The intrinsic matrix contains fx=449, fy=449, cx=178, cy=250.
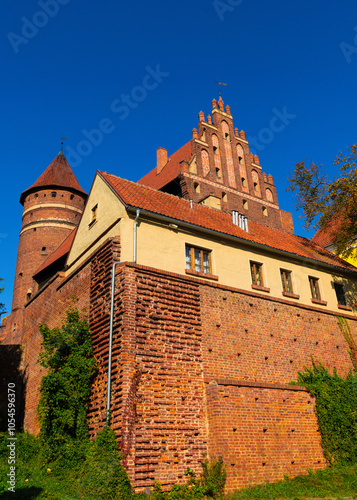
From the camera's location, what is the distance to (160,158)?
28766 mm

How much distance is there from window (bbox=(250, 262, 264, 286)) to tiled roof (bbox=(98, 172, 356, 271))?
34.3 inches

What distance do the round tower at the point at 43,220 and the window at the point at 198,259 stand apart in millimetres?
14974

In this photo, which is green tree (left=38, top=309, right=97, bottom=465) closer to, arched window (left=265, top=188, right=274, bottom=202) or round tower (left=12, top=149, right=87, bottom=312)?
round tower (left=12, top=149, right=87, bottom=312)

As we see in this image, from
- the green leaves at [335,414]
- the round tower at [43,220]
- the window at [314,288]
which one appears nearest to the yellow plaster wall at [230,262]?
the window at [314,288]

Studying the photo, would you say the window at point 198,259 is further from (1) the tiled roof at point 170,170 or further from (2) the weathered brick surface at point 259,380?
(1) the tiled roof at point 170,170

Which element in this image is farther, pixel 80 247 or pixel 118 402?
pixel 80 247

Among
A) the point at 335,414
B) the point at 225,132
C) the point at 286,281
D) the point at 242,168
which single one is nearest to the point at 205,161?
the point at 242,168

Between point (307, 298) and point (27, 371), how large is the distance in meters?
12.4

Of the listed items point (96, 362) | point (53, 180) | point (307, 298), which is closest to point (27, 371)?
point (96, 362)

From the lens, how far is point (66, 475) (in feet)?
37.0

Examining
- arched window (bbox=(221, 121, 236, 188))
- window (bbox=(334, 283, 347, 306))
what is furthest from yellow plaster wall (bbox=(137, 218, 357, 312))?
arched window (bbox=(221, 121, 236, 188))

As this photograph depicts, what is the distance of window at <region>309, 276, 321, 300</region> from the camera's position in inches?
730

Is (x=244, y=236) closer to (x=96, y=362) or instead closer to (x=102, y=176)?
(x=102, y=176)

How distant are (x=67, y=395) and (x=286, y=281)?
946cm
